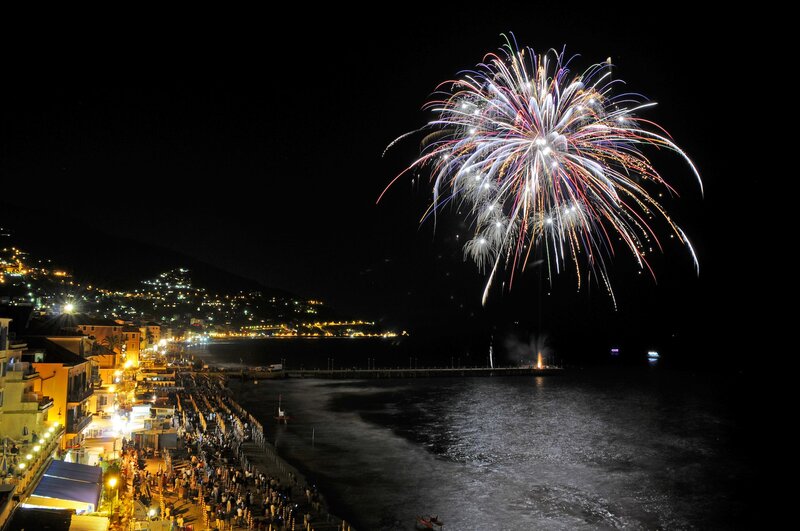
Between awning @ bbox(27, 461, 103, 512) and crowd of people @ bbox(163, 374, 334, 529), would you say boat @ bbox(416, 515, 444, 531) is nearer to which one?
crowd of people @ bbox(163, 374, 334, 529)

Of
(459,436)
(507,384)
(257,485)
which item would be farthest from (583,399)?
(257,485)

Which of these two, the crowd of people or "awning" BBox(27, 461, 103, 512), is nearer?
"awning" BBox(27, 461, 103, 512)

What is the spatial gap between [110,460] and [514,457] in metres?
21.0

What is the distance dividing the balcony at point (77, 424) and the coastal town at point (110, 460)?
7 cm

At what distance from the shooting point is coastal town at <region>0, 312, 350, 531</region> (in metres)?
14.1

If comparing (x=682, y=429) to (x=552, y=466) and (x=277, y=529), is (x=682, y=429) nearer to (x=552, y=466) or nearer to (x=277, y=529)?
(x=552, y=466)

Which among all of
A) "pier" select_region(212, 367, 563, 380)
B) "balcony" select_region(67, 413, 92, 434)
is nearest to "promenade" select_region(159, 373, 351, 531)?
"balcony" select_region(67, 413, 92, 434)

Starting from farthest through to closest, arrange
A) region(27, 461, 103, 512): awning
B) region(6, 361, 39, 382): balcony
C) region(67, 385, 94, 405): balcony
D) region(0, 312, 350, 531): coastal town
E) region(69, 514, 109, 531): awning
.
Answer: region(67, 385, 94, 405): balcony < region(6, 361, 39, 382): balcony < region(0, 312, 350, 531): coastal town < region(27, 461, 103, 512): awning < region(69, 514, 109, 531): awning

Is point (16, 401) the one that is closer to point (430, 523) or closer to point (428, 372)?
point (430, 523)

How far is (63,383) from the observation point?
69.8 feet

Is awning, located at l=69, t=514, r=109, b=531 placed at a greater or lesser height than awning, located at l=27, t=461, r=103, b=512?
lesser

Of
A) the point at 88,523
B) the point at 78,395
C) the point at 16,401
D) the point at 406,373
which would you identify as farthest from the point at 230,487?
the point at 406,373

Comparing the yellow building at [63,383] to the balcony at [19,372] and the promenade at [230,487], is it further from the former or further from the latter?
the promenade at [230,487]

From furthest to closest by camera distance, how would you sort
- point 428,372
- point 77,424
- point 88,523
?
1. point 428,372
2. point 77,424
3. point 88,523
